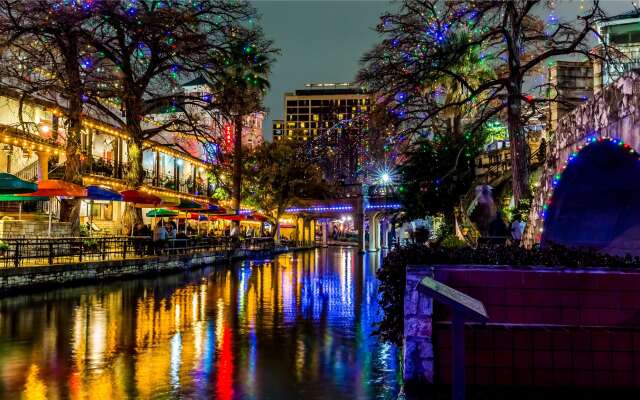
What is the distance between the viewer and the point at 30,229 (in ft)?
84.5

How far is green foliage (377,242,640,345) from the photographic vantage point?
756 cm

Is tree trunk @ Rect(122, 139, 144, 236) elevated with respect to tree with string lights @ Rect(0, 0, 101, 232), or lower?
lower

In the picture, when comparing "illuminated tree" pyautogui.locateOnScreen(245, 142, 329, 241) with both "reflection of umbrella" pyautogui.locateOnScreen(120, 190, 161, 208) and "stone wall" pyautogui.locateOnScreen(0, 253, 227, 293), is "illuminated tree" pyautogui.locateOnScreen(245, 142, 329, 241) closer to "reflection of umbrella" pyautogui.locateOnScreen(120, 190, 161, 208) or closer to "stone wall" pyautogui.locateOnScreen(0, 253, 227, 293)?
"stone wall" pyautogui.locateOnScreen(0, 253, 227, 293)

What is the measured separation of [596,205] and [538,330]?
806 cm

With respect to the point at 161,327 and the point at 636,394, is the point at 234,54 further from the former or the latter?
the point at 636,394

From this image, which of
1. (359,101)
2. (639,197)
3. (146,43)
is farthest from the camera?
(359,101)

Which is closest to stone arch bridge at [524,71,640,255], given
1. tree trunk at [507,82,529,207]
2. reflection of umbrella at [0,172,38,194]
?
tree trunk at [507,82,529,207]

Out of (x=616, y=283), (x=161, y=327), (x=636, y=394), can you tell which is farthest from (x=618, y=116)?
(x=161, y=327)

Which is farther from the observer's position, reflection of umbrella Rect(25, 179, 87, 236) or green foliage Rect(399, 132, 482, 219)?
green foliage Rect(399, 132, 482, 219)

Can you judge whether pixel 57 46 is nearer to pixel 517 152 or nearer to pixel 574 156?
pixel 517 152

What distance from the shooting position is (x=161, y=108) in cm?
3325

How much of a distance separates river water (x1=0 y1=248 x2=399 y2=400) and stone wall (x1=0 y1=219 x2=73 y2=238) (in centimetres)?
900

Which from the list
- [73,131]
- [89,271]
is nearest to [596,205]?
[89,271]

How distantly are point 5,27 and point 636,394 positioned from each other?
76.5 feet
